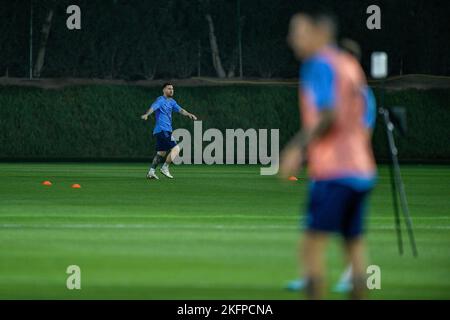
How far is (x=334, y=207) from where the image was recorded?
10992mm

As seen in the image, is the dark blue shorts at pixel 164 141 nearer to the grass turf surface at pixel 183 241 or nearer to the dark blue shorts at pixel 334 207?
the grass turf surface at pixel 183 241

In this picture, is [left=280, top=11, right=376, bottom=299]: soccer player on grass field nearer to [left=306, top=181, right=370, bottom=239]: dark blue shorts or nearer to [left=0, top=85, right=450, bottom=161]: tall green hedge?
[left=306, top=181, right=370, bottom=239]: dark blue shorts

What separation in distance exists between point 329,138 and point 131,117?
38240mm

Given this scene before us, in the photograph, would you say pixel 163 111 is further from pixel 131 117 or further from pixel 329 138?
pixel 329 138

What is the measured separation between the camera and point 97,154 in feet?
161

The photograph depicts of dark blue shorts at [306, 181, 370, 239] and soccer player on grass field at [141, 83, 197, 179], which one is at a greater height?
soccer player on grass field at [141, 83, 197, 179]

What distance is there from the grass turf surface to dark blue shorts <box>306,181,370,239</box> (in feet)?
6.98

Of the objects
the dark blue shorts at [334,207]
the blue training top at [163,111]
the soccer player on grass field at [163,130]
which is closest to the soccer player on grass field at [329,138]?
the dark blue shorts at [334,207]

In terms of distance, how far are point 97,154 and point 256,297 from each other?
118ft

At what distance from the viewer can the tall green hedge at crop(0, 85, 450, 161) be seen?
4838cm

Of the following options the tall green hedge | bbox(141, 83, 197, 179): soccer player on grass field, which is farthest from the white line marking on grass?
the tall green hedge

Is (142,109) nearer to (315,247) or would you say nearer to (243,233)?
(243,233)

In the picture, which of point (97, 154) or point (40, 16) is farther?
point (40, 16)

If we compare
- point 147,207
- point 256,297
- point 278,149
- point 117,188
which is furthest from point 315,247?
point 278,149
